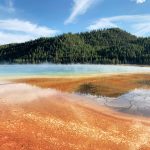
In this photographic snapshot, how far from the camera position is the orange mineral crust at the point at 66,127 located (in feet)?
36.0

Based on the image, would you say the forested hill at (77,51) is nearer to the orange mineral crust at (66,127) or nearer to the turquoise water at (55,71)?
the turquoise water at (55,71)

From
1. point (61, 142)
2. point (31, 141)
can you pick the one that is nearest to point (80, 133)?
point (61, 142)

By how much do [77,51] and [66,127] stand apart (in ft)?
402

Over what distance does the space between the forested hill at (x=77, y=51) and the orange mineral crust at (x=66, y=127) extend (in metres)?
86.7

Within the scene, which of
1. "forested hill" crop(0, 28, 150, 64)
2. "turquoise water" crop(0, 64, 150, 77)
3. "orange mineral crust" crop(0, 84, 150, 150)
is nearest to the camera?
"orange mineral crust" crop(0, 84, 150, 150)

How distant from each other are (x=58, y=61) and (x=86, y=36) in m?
60.9

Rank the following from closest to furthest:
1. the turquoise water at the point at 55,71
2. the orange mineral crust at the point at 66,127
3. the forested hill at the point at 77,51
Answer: the orange mineral crust at the point at 66,127 → the turquoise water at the point at 55,71 → the forested hill at the point at 77,51

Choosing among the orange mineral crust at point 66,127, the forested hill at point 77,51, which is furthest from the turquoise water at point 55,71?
the forested hill at point 77,51

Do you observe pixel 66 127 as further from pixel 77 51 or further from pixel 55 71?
pixel 77 51

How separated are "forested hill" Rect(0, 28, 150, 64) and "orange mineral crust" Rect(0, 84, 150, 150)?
8665cm

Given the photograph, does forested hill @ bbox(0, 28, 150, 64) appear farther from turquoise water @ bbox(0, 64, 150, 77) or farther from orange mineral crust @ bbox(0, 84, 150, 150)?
orange mineral crust @ bbox(0, 84, 150, 150)

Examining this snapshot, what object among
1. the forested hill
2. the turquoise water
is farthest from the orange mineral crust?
the forested hill

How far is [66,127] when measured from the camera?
12.9 m

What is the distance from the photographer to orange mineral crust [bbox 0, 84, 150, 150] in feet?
36.0
